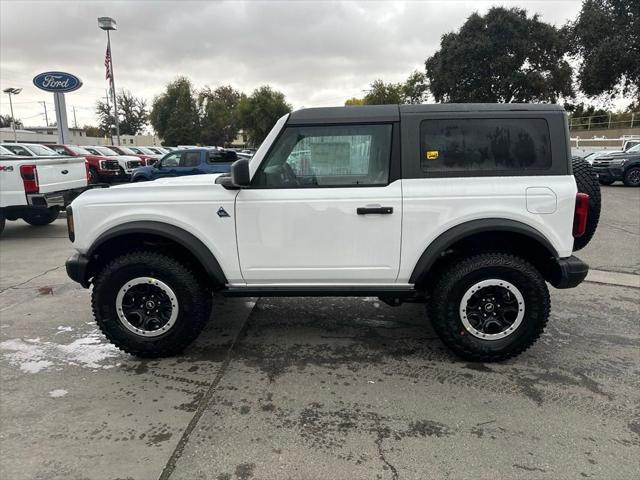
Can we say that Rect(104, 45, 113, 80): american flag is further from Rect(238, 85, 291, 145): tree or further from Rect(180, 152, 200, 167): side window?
Rect(238, 85, 291, 145): tree

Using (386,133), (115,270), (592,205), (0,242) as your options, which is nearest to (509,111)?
(386,133)

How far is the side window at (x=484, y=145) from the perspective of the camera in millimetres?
3279

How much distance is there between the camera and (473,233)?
3.25 meters

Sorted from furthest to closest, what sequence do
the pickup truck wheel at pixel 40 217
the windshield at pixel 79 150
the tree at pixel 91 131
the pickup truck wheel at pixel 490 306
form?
the tree at pixel 91 131
the windshield at pixel 79 150
the pickup truck wheel at pixel 40 217
the pickup truck wheel at pixel 490 306

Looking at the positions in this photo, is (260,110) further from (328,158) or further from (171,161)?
(328,158)

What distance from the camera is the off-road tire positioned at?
15648mm

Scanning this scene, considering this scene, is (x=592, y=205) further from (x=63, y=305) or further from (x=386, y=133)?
(x=63, y=305)

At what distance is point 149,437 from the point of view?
2.65 m

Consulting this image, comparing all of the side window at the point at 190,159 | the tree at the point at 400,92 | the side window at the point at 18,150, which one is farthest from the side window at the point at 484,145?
the tree at the point at 400,92

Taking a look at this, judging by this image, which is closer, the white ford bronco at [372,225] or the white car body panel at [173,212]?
the white ford bronco at [372,225]

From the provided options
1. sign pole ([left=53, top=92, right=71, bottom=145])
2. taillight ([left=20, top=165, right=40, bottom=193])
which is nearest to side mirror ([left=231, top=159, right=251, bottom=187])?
taillight ([left=20, top=165, right=40, bottom=193])

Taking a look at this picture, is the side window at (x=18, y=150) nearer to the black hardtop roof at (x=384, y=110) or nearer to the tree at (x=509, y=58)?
the black hardtop roof at (x=384, y=110)

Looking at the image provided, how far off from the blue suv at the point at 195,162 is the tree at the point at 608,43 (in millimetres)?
17714

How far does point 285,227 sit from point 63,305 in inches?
118
